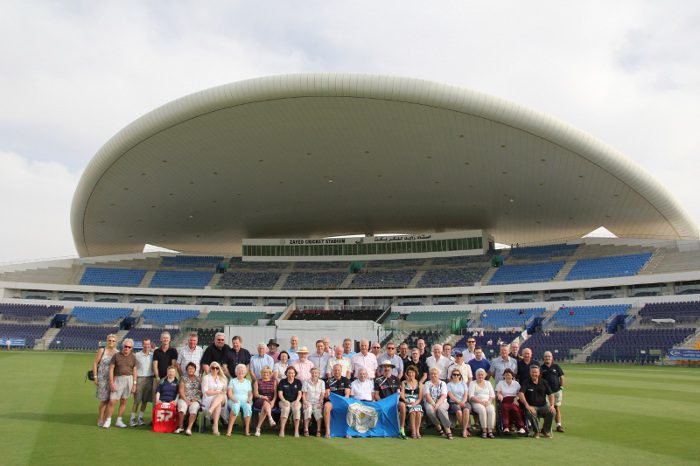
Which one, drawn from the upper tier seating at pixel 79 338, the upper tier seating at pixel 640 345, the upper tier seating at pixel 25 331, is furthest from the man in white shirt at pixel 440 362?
the upper tier seating at pixel 25 331

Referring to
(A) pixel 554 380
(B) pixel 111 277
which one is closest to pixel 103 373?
(A) pixel 554 380

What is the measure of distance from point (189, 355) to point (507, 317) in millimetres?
35522

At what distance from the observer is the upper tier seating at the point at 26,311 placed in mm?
45778

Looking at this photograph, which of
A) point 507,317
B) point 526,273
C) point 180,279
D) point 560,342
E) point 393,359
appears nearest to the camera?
point 393,359

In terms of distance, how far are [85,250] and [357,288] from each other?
1024 inches

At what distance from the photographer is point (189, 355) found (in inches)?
387

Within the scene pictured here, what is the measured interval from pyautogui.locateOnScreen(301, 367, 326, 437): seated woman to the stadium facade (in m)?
18.8

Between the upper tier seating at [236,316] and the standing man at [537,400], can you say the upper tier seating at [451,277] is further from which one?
the standing man at [537,400]

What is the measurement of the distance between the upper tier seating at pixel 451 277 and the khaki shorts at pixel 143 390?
40.2 meters

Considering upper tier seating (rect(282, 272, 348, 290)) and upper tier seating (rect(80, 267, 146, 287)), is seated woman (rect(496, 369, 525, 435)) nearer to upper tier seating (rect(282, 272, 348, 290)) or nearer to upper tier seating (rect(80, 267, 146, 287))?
upper tier seating (rect(282, 272, 348, 290))

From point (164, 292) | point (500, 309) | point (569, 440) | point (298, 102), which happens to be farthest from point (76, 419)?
point (164, 292)

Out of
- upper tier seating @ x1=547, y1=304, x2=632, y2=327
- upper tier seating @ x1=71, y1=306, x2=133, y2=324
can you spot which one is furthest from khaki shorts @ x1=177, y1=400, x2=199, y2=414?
upper tier seating @ x1=71, y1=306, x2=133, y2=324

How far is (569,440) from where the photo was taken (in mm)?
8773

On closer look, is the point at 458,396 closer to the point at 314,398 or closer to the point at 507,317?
the point at 314,398
